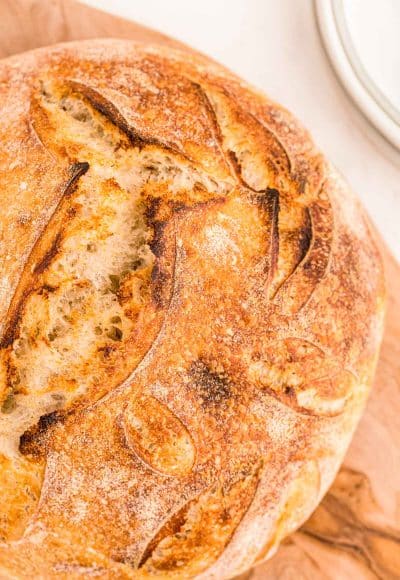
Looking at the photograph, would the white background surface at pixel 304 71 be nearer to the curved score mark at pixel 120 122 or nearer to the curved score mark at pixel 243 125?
the curved score mark at pixel 243 125

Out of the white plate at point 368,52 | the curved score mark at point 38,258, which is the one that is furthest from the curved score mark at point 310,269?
the white plate at point 368,52

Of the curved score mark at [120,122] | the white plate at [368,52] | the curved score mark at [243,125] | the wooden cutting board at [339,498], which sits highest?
the white plate at [368,52]

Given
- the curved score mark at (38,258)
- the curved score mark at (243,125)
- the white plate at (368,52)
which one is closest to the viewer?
the curved score mark at (38,258)

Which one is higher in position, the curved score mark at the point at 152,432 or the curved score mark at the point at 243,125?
the curved score mark at the point at 243,125

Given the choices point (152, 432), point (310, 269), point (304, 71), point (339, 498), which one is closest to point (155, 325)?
point (152, 432)

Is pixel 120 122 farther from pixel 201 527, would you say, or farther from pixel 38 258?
pixel 201 527

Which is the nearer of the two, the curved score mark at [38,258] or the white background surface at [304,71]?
the curved score mark at [38,258]

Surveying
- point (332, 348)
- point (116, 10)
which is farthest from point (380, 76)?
point (332, 348)

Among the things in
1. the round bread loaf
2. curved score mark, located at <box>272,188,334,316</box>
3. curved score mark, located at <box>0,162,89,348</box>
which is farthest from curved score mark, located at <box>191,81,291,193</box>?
curved score mark, located at <box>0,162,89,348</box>
